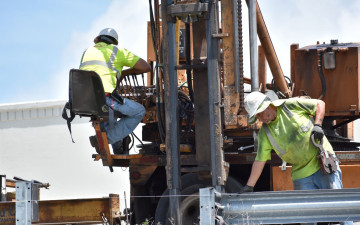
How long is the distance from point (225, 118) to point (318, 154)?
1.76 m

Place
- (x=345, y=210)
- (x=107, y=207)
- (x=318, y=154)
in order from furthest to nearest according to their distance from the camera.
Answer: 1. (x=107, y=207)
2. (x=318, y=154)
3. (x=345, y=210)

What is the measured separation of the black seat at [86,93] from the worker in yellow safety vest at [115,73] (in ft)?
1.10

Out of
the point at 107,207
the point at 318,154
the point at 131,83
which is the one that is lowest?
the point at 107,207

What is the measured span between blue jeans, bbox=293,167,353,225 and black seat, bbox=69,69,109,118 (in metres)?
2.50

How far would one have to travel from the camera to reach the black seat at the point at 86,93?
32.6 ft

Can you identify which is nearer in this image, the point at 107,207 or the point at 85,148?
the point at 107,207

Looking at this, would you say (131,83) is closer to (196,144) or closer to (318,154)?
(196,144)

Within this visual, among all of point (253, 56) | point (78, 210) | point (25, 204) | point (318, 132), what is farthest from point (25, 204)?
point (253, 56)

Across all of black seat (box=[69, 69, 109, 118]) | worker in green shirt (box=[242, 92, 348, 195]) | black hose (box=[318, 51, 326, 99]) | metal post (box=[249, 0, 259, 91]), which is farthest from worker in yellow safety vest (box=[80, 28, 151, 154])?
worker in green shirt (box=[242, 92, 348, 195])

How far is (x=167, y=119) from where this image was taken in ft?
33.2

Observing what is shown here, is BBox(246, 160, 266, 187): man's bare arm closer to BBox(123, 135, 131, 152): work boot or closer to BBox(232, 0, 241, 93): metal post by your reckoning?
BBox(232, 0, 241, 93): metal post

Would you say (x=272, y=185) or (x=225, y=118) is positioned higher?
(x=225, y=118)

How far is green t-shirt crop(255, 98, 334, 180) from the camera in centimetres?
863

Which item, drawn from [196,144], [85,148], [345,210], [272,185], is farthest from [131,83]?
[85,148]
